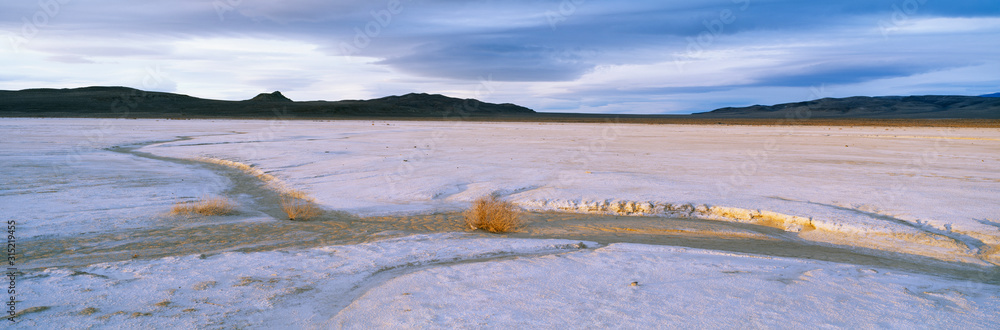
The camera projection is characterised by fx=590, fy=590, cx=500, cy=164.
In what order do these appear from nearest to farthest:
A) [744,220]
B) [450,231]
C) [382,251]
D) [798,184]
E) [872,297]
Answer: [872,297] → [382,251] → [450,231] → [744,220] → [798,184]

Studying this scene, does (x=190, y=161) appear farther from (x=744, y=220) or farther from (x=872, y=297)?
(x=872, y=297)

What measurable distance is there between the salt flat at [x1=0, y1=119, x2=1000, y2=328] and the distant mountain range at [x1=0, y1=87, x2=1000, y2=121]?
2761 inches

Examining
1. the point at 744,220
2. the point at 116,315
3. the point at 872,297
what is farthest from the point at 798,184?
the point at 116,315

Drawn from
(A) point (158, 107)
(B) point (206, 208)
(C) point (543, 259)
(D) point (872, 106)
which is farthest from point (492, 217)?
(D) point (872, 106)

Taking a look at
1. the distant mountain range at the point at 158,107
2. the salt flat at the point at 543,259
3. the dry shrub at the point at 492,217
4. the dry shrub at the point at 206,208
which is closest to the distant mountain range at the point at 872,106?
the distant mountain range at the point at 158,107

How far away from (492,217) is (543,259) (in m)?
1.74

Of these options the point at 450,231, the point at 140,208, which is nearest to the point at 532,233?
the point at 450,231

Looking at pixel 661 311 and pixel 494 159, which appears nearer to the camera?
pixel 661 311

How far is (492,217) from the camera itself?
734 centimetres

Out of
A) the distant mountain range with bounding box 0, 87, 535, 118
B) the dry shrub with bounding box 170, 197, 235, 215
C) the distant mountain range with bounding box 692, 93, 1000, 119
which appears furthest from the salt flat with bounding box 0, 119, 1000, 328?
the distant mountain range with bounding box 692, 93, 1000, 119

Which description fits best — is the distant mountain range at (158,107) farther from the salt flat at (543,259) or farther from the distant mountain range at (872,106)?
the salt flat at (543,259)

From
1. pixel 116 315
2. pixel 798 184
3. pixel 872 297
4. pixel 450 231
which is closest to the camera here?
pixel 116 315

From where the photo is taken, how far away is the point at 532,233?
24.2 feet

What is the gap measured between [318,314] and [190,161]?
1450cm
